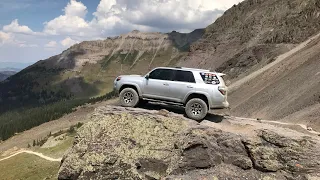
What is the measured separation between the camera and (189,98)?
66.7 ft

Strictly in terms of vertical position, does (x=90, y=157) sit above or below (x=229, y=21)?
below

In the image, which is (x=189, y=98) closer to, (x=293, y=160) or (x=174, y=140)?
(x=174, y=140)

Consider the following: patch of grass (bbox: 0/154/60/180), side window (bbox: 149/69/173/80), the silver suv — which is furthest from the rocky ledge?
patch of grass (bbox: 0/154/60/180)

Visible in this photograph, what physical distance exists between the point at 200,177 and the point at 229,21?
374ft

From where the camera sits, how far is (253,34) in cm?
10244

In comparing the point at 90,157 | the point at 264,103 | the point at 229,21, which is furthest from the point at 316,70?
the point at 229,21

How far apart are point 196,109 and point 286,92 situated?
3344 centimetres

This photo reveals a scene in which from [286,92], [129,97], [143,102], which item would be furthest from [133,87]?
[286,92]

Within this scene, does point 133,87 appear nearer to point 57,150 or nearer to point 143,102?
point 143,102

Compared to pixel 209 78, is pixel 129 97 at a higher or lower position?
lower

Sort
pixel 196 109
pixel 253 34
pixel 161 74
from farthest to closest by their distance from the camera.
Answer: pixel 253 34, pixel 161 74, pixel 196 109

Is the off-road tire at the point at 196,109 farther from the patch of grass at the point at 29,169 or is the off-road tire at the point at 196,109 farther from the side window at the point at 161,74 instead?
the patch of grass at the point at 29,169

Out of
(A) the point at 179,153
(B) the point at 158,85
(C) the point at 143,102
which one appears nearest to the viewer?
(A) the point at 179,153

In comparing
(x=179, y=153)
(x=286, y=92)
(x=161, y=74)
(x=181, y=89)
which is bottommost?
(x=179, y=153)
